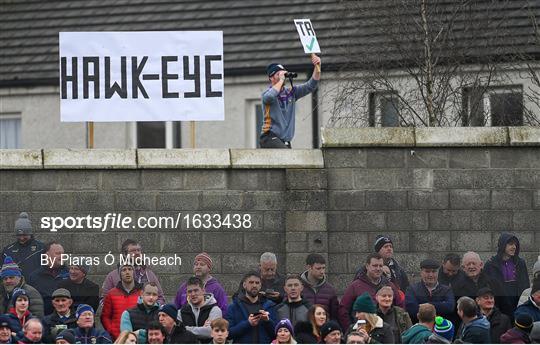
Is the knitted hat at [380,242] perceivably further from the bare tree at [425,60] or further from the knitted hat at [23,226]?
the knitted hat at [23,226]

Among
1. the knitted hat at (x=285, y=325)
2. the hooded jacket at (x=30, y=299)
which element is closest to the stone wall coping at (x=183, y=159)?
the hooded jacket at (x=30, y=299)

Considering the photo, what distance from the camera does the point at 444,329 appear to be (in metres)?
17.7

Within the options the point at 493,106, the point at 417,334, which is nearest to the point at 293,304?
the point at 417,334

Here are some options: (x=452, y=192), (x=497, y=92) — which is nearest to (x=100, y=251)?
(x=452, y=192)

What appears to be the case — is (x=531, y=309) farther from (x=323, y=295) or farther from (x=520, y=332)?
(x=323, y=295)

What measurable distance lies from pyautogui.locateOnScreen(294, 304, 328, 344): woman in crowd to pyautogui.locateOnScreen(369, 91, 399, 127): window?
5908 millimetres

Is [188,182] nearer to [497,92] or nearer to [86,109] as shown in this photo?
[86,109]

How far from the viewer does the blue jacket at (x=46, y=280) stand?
1931 cm

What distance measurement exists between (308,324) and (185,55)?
4345 millimetres

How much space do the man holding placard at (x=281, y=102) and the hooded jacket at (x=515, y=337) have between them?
13.2 feet

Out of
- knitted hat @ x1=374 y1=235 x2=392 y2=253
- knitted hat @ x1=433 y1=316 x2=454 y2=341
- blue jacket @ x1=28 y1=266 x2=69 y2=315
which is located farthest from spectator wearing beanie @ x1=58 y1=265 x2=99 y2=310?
knitted hat @ x1=433 y1=316 x2=454 y2=341

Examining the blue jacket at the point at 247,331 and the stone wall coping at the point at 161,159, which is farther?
the stone wall coping at the point at 161,159

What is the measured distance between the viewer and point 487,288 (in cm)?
1859

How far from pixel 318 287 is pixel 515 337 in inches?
87.2
